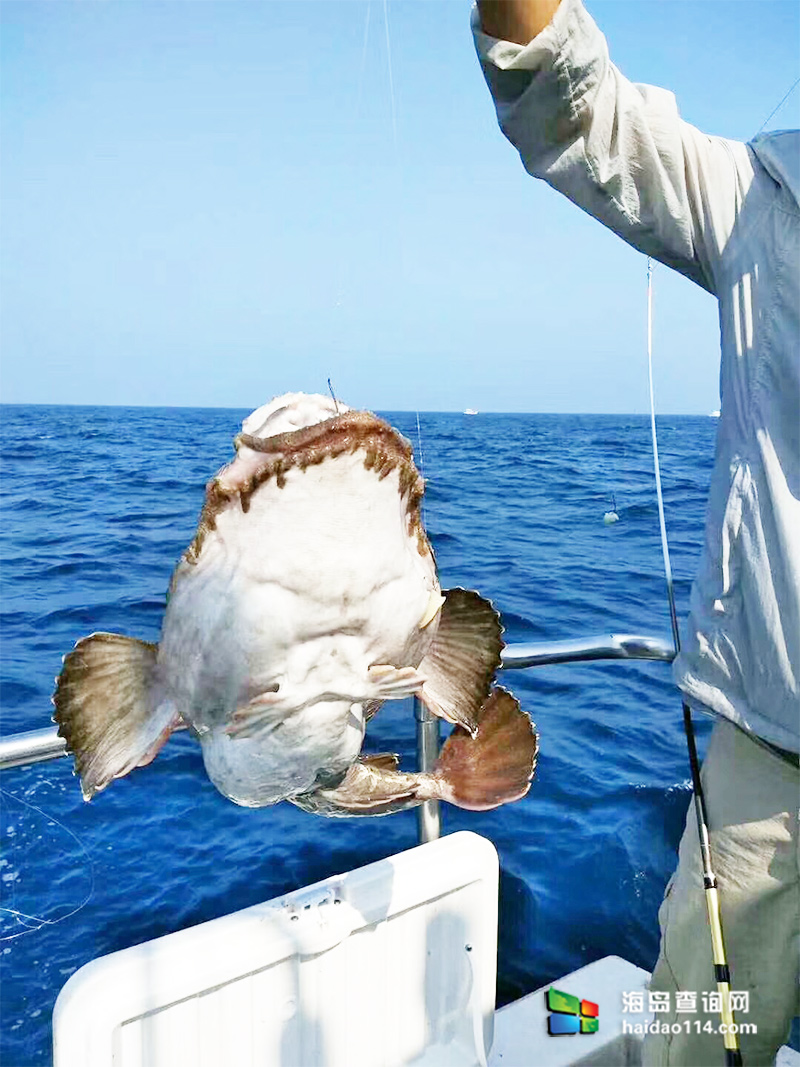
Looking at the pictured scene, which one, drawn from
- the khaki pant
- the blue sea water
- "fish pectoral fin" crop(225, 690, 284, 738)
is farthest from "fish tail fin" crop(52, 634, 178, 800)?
the khaki pant

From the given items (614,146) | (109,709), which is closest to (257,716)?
(109,709)

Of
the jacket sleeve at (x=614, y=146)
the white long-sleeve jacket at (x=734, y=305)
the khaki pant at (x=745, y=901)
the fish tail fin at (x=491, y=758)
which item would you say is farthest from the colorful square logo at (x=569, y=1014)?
the jacket sleeve at (x=614, y=146)

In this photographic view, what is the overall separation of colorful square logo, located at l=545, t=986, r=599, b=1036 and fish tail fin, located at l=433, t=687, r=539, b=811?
6.90 ft

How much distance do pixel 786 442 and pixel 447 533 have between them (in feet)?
37.0

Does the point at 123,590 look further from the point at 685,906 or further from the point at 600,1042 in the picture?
the point at 685,906

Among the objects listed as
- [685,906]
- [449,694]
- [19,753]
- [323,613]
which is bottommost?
[685,906]

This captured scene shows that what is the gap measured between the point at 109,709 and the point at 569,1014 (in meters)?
2.68

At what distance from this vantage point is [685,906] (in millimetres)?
2555

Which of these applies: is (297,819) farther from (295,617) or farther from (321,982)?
(295,617)

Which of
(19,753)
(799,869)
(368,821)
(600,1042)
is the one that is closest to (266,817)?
(368,821)

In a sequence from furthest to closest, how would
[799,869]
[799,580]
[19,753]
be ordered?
[19,753] → [799,869] → [799,580]

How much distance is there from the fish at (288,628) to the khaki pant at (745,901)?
1095 millimetres

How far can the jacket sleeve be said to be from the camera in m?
1.90

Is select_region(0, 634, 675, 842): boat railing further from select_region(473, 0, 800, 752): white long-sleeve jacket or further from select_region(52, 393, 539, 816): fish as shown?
select_region(52, 393, 539, 816): fish
